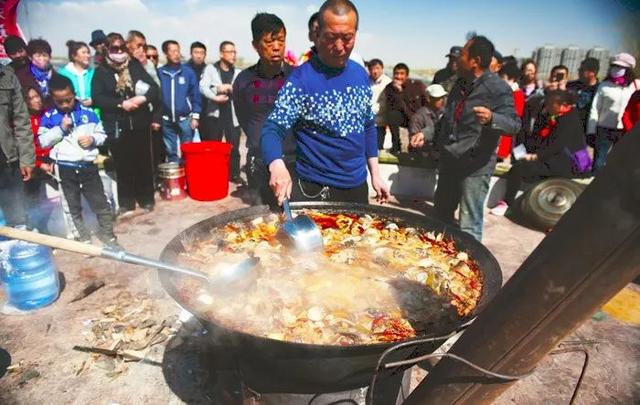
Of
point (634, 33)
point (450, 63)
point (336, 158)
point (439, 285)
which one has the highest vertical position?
point (634, 33)

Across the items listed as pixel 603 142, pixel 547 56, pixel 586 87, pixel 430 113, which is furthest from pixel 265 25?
pixel 547 56

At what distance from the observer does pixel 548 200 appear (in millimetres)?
6680

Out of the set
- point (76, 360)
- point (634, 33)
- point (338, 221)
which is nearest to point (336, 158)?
point (338, 221)

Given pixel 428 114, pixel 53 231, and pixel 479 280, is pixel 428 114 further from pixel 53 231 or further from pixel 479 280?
pixel 53 231

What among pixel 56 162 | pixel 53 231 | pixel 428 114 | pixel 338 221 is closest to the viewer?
pixel 338 221

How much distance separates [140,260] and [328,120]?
1827 millimetres

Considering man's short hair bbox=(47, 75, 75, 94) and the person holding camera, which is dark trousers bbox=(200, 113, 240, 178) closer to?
man's short hair bbox=(47, 75, 75, 94)

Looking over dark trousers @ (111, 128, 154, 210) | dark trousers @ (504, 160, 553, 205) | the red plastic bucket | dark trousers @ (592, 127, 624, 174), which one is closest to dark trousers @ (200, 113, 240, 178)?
the red plastic bucket

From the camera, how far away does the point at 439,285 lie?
2.32m

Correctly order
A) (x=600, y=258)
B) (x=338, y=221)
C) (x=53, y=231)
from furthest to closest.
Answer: (x=53, y=231) → (x=338, y=221) → (x=600, y=258)

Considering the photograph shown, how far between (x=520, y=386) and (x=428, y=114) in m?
5.60

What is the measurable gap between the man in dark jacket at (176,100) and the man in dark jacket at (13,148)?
3.02 metres

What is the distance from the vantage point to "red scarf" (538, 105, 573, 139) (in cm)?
675

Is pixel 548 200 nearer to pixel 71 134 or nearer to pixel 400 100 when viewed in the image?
pixel 400 100
